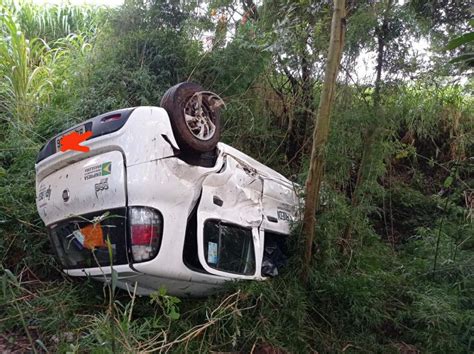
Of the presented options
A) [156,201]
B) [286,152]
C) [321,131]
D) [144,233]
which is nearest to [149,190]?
[156,201]

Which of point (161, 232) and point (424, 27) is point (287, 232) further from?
point (424, 27)

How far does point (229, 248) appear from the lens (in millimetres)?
3311

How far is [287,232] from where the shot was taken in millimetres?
3910

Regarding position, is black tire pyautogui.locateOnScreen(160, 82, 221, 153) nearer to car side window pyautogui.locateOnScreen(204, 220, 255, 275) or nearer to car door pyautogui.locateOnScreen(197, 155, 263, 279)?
car door pyautogui.locateOnScreen(197, 155, 263, 279)

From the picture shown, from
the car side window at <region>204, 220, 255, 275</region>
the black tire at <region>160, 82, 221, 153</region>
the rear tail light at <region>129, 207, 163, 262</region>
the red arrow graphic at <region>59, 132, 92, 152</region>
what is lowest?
the car side window at <region>204, 220, 255, 275</region>

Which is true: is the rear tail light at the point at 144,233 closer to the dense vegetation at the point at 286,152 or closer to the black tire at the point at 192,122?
the dense vegetation at the point at 286,152

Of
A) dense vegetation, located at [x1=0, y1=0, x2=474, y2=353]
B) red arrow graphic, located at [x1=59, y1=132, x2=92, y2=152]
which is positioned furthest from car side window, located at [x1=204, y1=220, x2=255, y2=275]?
red arrow graphic, located at [x1=59, y1=132, x2=92, y2=152]

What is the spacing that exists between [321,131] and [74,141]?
1.87m

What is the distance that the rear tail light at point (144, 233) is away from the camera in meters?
2.75

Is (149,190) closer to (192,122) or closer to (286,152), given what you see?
(192,122)

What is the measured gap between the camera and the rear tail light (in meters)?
2.75

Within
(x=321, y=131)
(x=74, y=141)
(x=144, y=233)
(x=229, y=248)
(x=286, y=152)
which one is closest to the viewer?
(x=144, y=233)

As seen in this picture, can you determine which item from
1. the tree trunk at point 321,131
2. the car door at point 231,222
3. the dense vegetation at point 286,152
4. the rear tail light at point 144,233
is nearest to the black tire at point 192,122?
the car door at point 231,222

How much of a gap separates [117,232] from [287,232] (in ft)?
5.27
